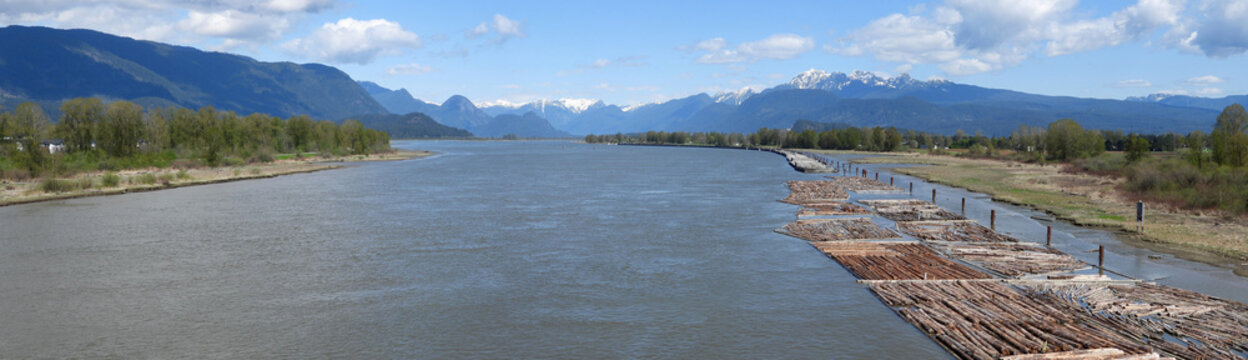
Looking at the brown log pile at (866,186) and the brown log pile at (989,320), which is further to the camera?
the brown log pile at (866,186)

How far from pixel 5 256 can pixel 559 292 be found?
30348 millimetres

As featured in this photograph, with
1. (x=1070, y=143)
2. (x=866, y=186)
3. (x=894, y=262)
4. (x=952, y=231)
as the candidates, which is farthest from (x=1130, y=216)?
(x=1070, y=143)

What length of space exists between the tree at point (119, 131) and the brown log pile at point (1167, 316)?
122229 millimetres

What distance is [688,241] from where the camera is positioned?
39219 millimetres

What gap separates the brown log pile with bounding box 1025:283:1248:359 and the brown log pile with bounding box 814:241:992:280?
3289mm

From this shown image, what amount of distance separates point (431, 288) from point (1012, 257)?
84.6 feet

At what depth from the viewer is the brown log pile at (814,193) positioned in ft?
201

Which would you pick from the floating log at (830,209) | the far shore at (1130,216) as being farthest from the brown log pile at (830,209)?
the far shore at (1130,216)

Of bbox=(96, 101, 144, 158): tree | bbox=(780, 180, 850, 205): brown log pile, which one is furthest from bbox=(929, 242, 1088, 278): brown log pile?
bbox=(96, 101, 144, 158): tree

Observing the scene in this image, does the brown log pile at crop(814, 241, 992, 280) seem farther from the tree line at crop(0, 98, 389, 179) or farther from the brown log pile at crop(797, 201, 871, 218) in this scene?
the tree line at crop(0, 98, 389, 179)

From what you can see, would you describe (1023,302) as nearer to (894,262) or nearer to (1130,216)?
(894,262)

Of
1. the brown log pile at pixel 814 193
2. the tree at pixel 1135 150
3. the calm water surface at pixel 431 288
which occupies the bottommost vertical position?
the calm water surface at pixel 431 288

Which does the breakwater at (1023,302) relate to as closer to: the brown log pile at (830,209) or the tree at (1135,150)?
the brown log pile at (830,209)

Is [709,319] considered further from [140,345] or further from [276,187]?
[276,187]
